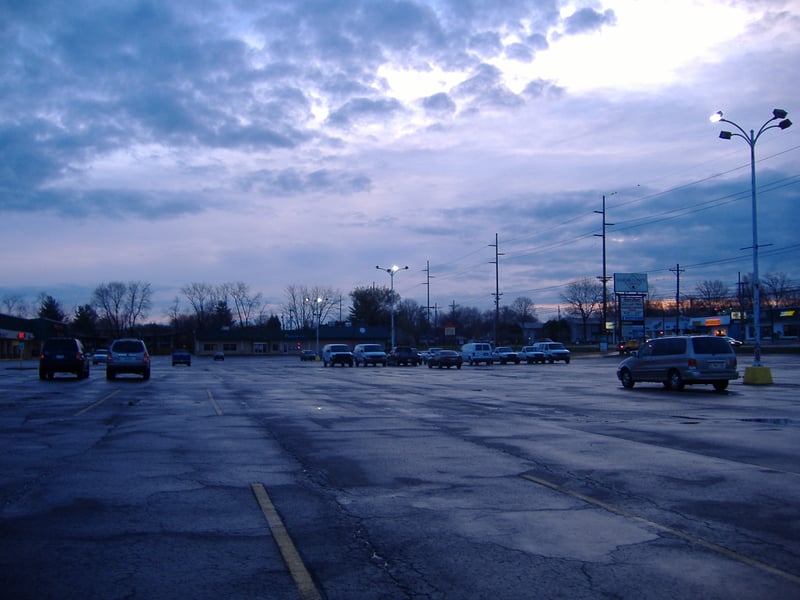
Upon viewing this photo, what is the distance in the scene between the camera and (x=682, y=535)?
22.4ft

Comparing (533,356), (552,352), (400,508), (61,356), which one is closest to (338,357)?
(533,356)

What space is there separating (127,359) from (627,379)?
21.8 metres

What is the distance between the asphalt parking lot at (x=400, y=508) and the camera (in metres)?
5.58

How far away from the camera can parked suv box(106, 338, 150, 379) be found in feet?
114

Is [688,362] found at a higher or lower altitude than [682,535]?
higher

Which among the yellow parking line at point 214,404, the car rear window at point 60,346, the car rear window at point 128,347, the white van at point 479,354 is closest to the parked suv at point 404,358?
the white van at point 479,354

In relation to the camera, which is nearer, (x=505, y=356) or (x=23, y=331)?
(x=505, y=356)

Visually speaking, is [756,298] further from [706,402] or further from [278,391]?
[278,391]

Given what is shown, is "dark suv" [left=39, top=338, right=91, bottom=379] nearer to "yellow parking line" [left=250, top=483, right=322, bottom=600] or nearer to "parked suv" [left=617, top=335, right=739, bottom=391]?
"parked suv" [left=617, top=335, right=739, bottom=391]

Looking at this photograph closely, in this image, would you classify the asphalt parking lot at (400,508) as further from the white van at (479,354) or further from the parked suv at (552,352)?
the parked suv at (552,352)

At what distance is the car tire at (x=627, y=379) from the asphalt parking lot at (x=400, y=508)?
12.2m

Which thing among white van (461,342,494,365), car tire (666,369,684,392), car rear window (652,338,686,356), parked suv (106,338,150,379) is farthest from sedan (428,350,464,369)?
car tire (666,369,684,392)

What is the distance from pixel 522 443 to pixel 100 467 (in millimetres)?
6595

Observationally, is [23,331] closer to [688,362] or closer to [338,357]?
[338,357]
